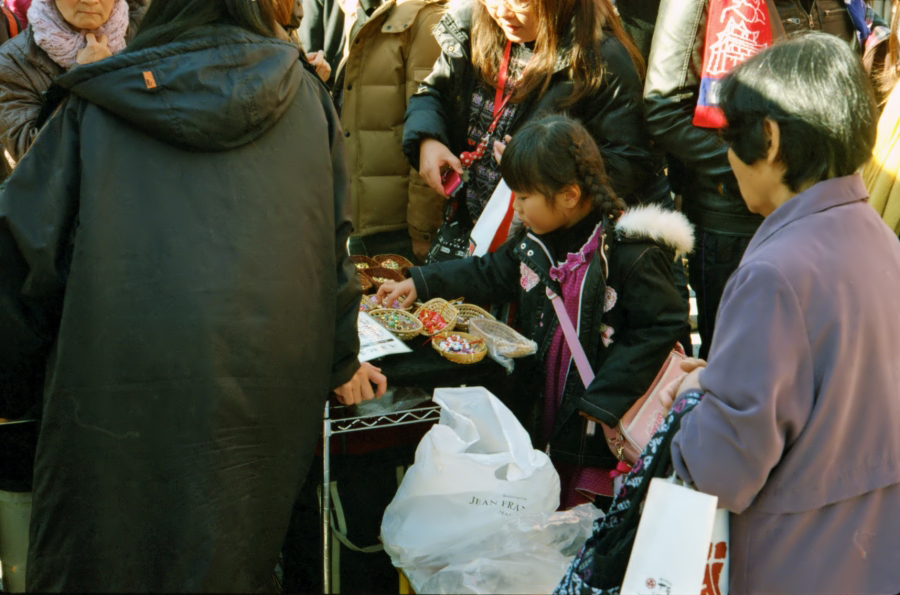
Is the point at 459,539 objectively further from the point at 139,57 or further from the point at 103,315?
the point at 139,57

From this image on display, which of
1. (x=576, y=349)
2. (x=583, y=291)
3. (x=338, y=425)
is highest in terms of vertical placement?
(x=583, y=291)

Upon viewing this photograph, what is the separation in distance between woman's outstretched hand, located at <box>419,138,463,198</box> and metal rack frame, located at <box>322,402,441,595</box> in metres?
1.06

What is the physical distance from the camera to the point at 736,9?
8.90ft

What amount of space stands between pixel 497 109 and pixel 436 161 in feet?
1.00

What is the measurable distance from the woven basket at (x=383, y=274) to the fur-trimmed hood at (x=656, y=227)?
869mm

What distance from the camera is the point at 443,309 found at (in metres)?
2.56

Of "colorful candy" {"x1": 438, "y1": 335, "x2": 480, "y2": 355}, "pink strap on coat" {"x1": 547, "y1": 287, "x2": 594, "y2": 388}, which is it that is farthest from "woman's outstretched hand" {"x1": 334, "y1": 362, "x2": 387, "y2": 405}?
"pink strap on coat" {"x1": 547, "y1": 287, "x2": 594, "y2": 388}

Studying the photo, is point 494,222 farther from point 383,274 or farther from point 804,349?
point 804,349

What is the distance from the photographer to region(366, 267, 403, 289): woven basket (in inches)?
111

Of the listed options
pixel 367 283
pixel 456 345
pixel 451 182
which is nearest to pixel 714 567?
pixel 456 345

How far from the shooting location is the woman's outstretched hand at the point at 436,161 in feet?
9.71

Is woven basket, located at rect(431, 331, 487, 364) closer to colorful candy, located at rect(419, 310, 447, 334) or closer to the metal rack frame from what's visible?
colorful candy, located at rect(419, 310, 447, 334)

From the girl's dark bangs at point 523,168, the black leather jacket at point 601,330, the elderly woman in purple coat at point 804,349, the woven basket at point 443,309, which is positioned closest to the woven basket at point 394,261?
the woven basket at point 443,309

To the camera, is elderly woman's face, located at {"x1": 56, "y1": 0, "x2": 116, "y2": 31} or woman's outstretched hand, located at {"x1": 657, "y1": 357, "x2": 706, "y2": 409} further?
elderly woman's face, located at {"x1": 56, "y1": 0, "x2": 116, "y2": 31}
